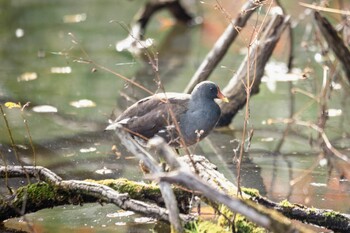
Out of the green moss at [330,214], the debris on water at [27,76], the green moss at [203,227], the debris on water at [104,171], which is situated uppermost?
the debris on water at [27,76]

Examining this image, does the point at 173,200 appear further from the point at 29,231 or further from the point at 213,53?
the point at 213,53

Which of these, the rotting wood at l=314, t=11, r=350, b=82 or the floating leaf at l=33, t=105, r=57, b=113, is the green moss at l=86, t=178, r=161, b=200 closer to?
the rotting wood at l=314, t=11, r=350, b=82

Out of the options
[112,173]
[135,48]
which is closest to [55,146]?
[112,173]

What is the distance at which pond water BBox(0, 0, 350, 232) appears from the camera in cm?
684

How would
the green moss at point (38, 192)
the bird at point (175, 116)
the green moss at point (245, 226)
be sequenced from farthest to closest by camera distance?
the bird at point (175, 116)
the green moss at point (38, 192)
the green moss at point (245, 226)

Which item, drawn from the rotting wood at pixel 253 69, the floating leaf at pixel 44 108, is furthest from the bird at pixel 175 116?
the floating leaf at pixel 44 108

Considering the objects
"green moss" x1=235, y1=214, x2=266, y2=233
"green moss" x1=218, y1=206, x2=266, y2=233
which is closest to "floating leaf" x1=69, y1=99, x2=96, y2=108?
"green moss" x1=218, y1=206, x2=266, y2=233

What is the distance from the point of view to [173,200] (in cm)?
461

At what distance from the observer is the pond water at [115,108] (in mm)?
6840

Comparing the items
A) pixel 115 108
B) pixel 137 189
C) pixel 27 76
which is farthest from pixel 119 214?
pixel 27 76

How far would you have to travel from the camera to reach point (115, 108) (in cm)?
942

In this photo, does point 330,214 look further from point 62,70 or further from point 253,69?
point 62,70

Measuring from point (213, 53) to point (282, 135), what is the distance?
117 cm

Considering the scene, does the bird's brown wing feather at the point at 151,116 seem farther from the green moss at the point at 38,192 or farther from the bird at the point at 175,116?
the green moss at the point at 38,192
